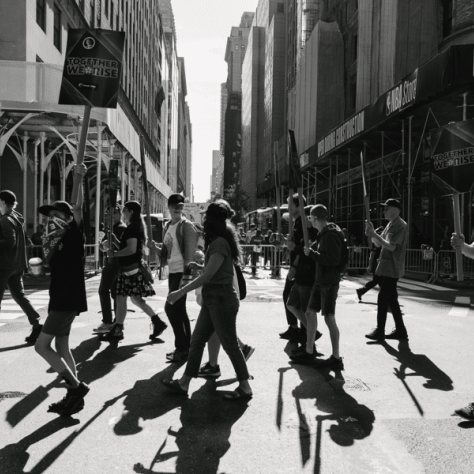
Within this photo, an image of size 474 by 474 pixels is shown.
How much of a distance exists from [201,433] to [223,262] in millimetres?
1493

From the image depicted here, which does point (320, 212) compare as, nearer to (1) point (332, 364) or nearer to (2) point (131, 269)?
(1) point (332, 364)

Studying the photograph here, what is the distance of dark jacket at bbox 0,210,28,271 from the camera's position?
6926 mm

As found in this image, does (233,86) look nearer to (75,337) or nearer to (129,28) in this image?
(129,28)

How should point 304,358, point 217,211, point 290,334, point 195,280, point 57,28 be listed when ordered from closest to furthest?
point 195,280 < point 217,211 < point 304,358 < point 290,334 < point 57,28

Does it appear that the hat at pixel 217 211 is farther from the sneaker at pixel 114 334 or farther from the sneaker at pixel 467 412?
the sneaker at pixel 114 334

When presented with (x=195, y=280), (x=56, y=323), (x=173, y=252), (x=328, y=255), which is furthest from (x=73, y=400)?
(x=328, y=255)

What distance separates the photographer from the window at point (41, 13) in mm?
21734

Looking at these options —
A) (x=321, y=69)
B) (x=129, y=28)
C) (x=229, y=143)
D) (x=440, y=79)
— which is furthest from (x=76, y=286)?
(x=229, y=143)

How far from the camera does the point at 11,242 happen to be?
695 cm

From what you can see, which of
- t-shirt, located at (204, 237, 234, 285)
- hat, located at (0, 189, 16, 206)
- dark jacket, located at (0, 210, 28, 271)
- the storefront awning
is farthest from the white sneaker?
the storefront awning

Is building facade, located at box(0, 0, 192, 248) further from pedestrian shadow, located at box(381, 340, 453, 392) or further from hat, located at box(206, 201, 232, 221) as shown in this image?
pedestrian shadow, located at box(381, 340, 453, 392)

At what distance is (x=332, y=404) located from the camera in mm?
4898

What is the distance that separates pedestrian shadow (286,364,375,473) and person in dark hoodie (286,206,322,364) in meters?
0.36

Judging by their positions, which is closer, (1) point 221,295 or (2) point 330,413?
(2) point 330,413
